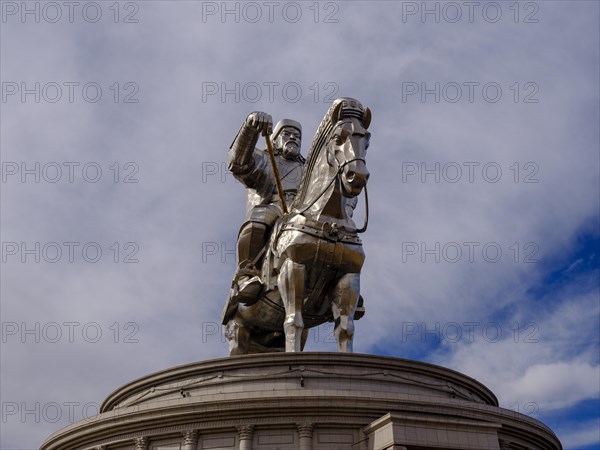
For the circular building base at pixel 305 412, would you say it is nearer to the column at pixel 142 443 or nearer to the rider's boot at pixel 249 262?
the column at pixel 142 443

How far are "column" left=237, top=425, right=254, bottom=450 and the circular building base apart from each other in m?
0.02

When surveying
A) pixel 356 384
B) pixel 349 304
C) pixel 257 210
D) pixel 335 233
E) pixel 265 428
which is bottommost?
pixel 265 428

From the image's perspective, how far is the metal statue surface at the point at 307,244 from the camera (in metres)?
16.2

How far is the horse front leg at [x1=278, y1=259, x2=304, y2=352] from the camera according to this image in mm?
16094

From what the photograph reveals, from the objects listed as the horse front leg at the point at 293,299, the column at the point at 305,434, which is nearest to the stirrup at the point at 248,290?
the horse front leg at the point at 293,299

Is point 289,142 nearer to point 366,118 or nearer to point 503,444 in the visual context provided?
point 366,118

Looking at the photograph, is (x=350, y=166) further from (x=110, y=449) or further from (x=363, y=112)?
(x=110, y=449)

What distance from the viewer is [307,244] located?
1614cm

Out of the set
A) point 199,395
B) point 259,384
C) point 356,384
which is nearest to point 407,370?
point 356,384

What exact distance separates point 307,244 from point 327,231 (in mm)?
492

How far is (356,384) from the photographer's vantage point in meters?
14.4

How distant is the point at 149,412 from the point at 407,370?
4851 mm

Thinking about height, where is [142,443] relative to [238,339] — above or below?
below

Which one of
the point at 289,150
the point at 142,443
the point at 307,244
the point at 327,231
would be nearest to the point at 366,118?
the point at 327,231
